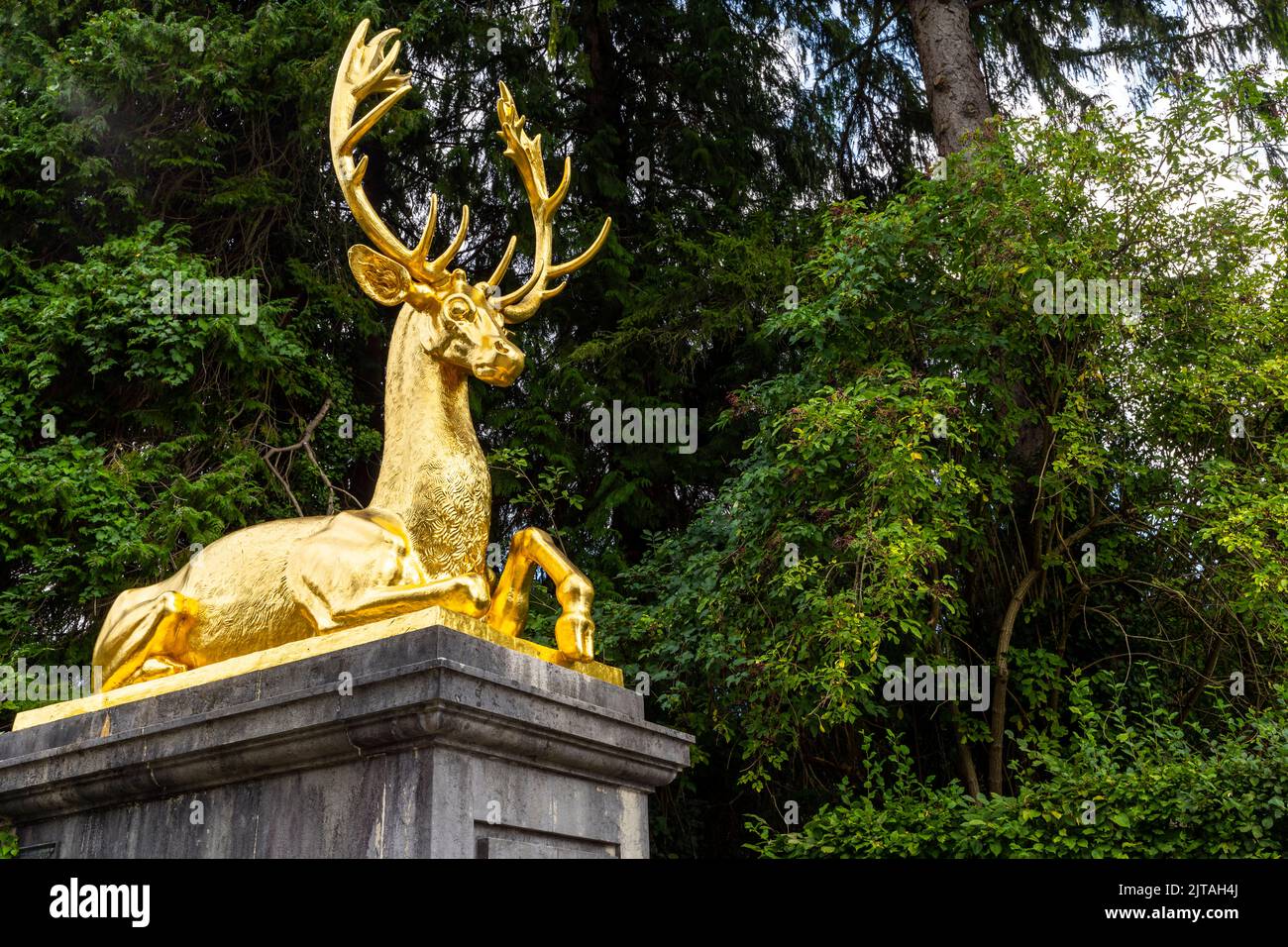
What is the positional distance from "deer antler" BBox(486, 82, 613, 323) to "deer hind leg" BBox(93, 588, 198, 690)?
1.66 m

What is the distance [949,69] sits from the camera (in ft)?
39.5

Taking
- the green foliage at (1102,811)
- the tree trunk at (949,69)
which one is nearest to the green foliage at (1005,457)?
the green foliage at (1102,811)

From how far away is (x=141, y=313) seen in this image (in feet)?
34.0

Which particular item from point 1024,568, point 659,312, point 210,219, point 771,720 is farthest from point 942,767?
point 210,219

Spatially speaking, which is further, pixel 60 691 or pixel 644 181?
pixel 644 181

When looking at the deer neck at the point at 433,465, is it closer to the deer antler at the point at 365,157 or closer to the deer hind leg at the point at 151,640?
the deer antler at the point at 365,157

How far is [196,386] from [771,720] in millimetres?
6087

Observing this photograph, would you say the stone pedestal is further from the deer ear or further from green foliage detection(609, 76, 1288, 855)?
green foliage detection(609, 76, 1288, 855)

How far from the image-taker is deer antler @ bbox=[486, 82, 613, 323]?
5.01 metres

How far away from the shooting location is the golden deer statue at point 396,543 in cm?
437

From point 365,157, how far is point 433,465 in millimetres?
1208

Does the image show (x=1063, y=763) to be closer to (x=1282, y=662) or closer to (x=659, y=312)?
(x=1282, y=662)

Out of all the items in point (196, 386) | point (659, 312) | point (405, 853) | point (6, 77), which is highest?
point (6, 77)

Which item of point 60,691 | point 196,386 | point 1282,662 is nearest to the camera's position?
point 60,691
